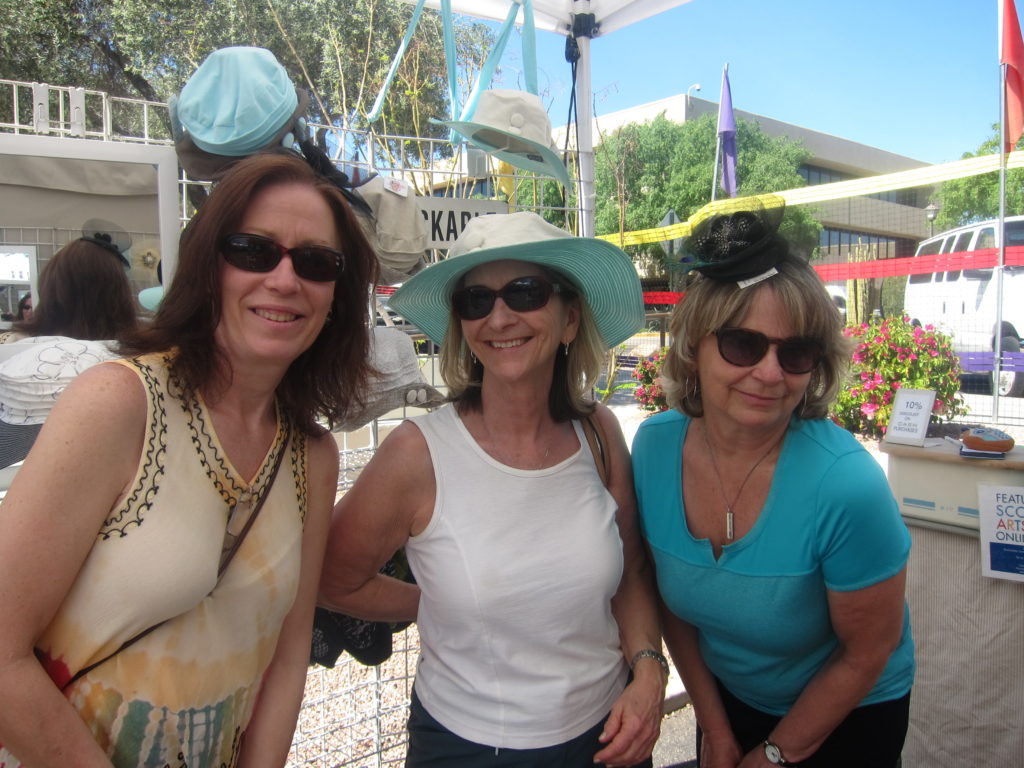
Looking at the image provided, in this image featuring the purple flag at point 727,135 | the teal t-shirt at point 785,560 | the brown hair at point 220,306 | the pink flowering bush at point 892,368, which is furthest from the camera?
the purple flag at point 727,135

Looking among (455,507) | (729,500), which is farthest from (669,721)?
(455,507)

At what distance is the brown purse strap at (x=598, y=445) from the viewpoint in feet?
5.84

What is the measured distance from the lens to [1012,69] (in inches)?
284

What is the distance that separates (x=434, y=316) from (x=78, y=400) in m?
1.09

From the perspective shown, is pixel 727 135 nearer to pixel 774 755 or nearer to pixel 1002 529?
pixel 1002 529

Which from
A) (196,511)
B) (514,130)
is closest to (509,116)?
(514,130)

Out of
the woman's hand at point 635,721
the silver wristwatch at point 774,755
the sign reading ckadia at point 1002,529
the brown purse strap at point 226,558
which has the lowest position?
the silver wristwatch at point 774,755

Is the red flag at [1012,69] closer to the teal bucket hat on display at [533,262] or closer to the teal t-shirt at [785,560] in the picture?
the teal bucket hat on display at [533,262]

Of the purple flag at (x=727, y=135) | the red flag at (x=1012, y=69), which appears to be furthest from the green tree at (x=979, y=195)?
the red flag at (x=1012, y=69)

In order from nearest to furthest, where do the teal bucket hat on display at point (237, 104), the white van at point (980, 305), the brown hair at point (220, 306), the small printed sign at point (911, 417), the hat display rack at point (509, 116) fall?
the brown hair at point (220, 306), the teal bucket hat on display at point (237, 104), the hat display rack at point (509, 116), the small printed sign at point (911, 417), the white van at point (980, 305)

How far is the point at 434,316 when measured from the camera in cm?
201

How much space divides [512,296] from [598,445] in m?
0.47

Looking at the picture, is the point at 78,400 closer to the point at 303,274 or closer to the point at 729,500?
the point at 303,274

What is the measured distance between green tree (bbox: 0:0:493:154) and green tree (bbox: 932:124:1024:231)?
57.2ft
